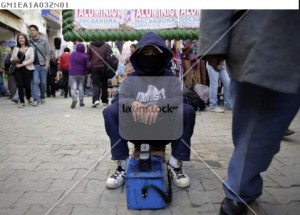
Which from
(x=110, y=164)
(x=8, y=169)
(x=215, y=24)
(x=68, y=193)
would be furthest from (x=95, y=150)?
(x=215, y=24)

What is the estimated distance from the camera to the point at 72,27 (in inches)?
182

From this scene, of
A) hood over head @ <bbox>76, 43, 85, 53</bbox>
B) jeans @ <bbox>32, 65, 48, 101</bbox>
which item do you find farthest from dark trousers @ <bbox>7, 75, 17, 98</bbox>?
hood over head @ <bbox>76, 43, 85, 53</bbox>

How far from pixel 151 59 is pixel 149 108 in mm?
523

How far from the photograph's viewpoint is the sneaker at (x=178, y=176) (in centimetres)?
245

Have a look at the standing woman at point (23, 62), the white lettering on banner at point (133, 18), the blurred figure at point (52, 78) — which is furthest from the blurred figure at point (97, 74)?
the blurred figure at point (52, 78)

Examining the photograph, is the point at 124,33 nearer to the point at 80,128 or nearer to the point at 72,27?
the point at 72,27

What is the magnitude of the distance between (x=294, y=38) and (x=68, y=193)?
1823mm

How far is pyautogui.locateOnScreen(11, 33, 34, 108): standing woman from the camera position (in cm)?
741

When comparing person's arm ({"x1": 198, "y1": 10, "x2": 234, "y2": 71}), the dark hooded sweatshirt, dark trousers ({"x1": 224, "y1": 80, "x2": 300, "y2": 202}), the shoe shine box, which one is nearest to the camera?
person's arm ({"x1": 198, "y1": 10, "x2": 234, "y2": 71})

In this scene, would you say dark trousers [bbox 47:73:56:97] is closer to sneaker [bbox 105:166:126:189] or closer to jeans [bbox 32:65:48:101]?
jeans [bbox 32:65:48:101]

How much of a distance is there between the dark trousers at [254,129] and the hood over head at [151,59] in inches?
33.9

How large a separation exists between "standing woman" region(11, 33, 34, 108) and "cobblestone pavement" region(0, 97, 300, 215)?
A: 2.88 m

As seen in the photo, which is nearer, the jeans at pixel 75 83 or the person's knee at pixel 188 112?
the person's knee at pixel 188 112

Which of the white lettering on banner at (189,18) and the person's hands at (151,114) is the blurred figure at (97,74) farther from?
the person's hands at (151,114)
